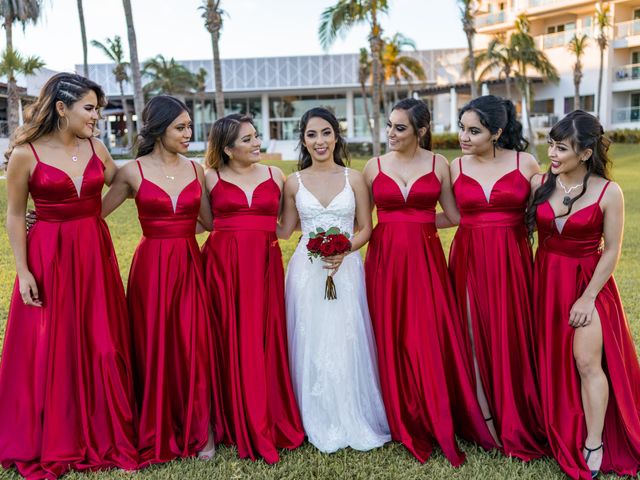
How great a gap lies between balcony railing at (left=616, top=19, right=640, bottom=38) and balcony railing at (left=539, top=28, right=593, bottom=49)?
1677mm

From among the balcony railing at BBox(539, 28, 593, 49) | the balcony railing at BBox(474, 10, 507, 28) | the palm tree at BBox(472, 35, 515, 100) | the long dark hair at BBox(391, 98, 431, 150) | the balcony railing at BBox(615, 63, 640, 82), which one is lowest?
the long dark hair at BBox(391, 98, 431, 150)

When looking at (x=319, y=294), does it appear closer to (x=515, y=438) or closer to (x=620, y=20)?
(x=515, y=438)

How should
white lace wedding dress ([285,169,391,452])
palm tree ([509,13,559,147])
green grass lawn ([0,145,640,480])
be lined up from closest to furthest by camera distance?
green grass lawn ([0,145,640,480])
white lace wedding dress ([285,169,391,452])
palm tree ([509,13,559,147])

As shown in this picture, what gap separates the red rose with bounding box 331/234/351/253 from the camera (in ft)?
14.2

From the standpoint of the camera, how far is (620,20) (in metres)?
42.0

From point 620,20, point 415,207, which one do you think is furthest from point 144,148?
point 620,20

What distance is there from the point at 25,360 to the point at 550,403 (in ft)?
11.7

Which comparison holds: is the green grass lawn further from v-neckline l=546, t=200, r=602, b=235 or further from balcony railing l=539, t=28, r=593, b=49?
balcony railing l=539, t=28, r=593, b=49

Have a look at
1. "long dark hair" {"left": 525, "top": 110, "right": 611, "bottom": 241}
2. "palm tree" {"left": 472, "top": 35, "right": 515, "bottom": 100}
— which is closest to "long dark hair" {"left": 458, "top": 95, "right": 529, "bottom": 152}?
"long dark hair" {"left": 525, "top": 110, "right": 611, "bottom": 241}

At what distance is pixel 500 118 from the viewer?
450 cm

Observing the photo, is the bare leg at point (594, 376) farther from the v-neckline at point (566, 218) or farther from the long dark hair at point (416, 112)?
the long dark hair at point (416, 112)

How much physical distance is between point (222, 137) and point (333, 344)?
1.75 metres

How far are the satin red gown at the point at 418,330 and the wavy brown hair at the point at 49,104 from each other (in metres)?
2.20

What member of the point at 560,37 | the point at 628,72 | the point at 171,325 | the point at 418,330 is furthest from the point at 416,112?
the point at 560,37
